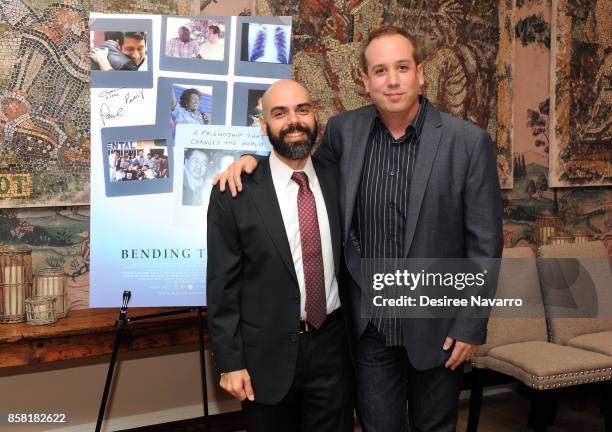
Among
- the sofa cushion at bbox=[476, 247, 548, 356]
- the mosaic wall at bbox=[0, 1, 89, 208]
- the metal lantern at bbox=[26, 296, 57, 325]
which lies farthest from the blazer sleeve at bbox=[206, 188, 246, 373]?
the sofa cushion at bbox=[476, 247, 548, 356]

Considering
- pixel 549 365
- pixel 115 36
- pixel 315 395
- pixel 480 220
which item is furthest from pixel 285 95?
pixel 549 365

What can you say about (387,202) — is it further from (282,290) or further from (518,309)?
(518,309)

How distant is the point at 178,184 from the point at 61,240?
841mm

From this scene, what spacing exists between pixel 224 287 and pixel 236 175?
1.22ft

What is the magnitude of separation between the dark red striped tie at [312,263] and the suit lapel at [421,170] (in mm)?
295

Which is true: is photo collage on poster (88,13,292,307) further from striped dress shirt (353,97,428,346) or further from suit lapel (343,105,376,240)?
striped dress shirt (353,97,428,346)

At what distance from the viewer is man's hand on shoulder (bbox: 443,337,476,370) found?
201cm

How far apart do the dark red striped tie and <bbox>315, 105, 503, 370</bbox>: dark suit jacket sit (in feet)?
0.39

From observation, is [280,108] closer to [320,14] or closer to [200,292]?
[200,292]

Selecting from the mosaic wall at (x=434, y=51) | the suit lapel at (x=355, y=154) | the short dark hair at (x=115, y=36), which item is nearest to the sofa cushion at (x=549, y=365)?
the mosaic wall at (x=434, y=51)

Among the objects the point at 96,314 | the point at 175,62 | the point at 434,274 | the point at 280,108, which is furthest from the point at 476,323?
the point at 96,314

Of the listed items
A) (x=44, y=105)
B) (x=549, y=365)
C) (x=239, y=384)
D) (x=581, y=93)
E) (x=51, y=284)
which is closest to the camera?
(x=239, y=384)

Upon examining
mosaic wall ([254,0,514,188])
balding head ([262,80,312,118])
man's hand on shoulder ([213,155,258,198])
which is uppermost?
mosaic wall ([254,0,514,188])

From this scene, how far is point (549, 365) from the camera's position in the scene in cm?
300
